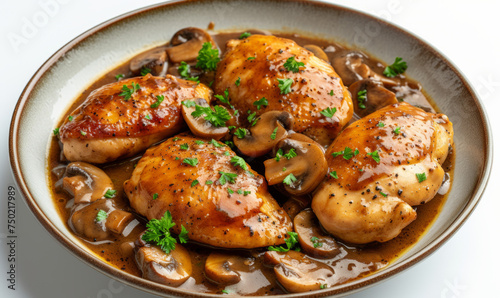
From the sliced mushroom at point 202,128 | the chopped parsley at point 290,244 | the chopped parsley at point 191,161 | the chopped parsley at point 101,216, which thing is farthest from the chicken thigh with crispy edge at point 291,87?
the chopped parsley at point 101,216

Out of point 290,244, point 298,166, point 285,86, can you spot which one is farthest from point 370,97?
point 290,244

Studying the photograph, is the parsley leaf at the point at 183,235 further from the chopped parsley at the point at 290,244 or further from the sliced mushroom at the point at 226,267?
the chopped parsley at the point at 290,244

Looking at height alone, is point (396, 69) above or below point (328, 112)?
below

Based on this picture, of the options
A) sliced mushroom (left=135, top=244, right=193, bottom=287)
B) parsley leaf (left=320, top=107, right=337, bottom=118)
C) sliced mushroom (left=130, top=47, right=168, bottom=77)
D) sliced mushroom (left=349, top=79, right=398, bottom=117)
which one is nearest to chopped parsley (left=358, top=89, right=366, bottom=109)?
sliced mushroom (left=349, top=79, right=398, bottom=117)

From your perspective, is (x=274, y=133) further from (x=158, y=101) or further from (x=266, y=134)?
(x=158, y=101)

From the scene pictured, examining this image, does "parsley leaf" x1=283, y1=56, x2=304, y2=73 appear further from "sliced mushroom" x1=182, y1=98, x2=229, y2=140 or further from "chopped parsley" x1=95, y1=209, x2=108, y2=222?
"chopped parsley" x1=95, y1=209, x2=108, y2=222
